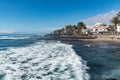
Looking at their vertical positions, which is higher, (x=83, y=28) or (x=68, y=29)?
(x=83, y=28)

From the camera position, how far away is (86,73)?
19.5 m

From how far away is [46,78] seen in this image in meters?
17.8

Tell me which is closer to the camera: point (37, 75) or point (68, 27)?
point (37, 75)

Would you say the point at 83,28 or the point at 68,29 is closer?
the point at 83,28

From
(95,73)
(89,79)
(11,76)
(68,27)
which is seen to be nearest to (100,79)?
(89,79)

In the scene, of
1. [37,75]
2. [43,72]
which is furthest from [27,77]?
[43,72]

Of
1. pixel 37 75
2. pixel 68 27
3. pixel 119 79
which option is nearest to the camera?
pixel 119 79

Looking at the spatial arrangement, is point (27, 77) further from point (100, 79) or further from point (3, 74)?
point (100, 79)

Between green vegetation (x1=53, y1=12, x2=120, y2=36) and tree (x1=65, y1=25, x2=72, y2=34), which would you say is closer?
green vegetation (x1=53, y1=12, x2=120, y2=36)

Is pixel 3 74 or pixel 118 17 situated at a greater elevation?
pixel 118 17

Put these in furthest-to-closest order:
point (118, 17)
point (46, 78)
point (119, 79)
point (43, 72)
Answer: point (118, 17) → point (43, 72) → point (46, 78) → point (119, 79)

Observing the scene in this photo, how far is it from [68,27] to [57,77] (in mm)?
168701

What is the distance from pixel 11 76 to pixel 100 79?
318 inches

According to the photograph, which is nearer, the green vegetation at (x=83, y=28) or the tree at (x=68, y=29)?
the green vegetation at (x=83, y=28)
